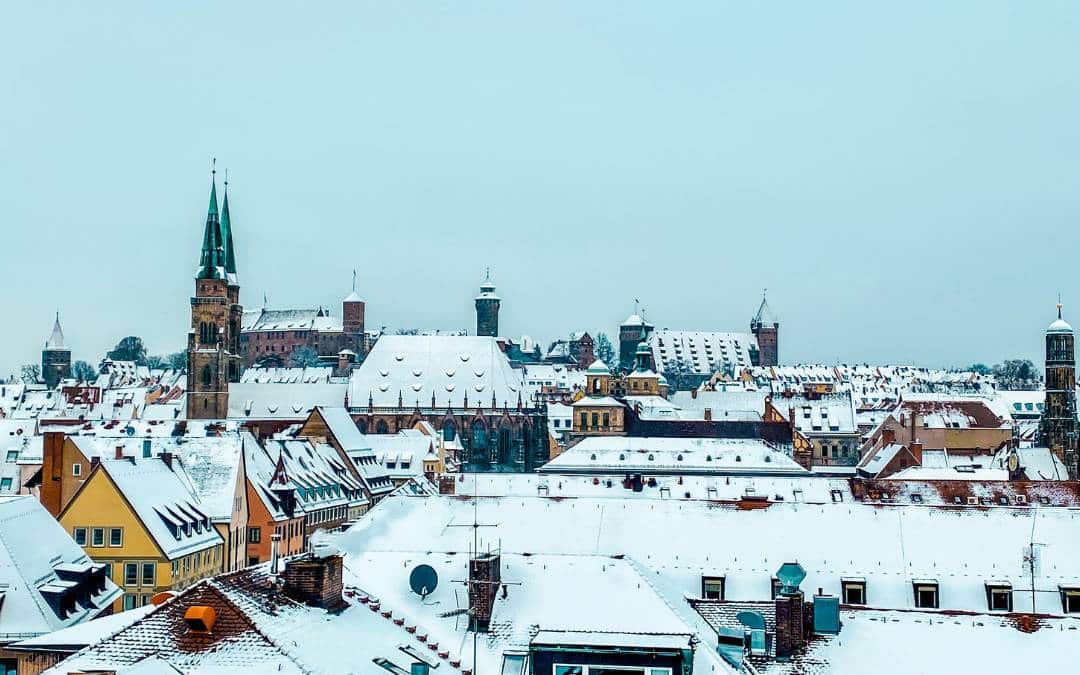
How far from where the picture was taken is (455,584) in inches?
1339

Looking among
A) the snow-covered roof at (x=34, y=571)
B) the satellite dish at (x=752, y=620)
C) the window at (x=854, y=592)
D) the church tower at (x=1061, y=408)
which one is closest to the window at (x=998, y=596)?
the window at (x=854, y=592)

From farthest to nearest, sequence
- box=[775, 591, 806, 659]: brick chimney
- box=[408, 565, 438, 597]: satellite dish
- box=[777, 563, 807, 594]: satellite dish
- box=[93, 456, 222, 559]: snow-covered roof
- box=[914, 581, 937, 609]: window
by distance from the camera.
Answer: box=[93, 456, 222, 559]: snow-covered roof → box=[914, 581, 937, 609]: window → box=[777, 563, 807, 594]: satellite dish → box=[775, 591, 806, 659]: brick chimney → box=[408, 565, 438, 597]: satellite dish

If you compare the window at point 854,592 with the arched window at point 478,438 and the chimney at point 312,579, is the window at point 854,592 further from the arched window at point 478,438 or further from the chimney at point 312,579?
the arched window at point 478,438

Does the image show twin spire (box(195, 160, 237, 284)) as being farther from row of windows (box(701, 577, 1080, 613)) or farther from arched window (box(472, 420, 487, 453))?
row of windows (box(701, 577, 1080, 613))

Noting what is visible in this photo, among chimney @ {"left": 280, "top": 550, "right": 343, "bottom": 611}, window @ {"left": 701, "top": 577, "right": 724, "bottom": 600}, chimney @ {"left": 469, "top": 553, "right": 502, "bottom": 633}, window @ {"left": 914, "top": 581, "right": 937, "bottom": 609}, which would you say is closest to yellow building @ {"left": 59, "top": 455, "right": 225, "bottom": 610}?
window @ {"left": 701, "top": 577, "right": 724, "bottom": 600}

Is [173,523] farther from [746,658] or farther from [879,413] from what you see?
[879,413]

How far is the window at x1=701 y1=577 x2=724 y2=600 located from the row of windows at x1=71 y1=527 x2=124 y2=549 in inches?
1073

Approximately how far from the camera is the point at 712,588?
42938 mm

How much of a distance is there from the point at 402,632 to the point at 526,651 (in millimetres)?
2638

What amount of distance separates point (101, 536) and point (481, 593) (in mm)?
31996

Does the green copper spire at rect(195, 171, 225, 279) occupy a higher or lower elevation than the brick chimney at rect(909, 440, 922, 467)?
higher

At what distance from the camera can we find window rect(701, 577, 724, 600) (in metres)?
42.8

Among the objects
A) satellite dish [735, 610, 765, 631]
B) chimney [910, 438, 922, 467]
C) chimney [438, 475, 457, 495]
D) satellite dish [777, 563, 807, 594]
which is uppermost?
chimney [910, 438, 922, 467]

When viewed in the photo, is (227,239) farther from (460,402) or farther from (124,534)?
(124,534)
